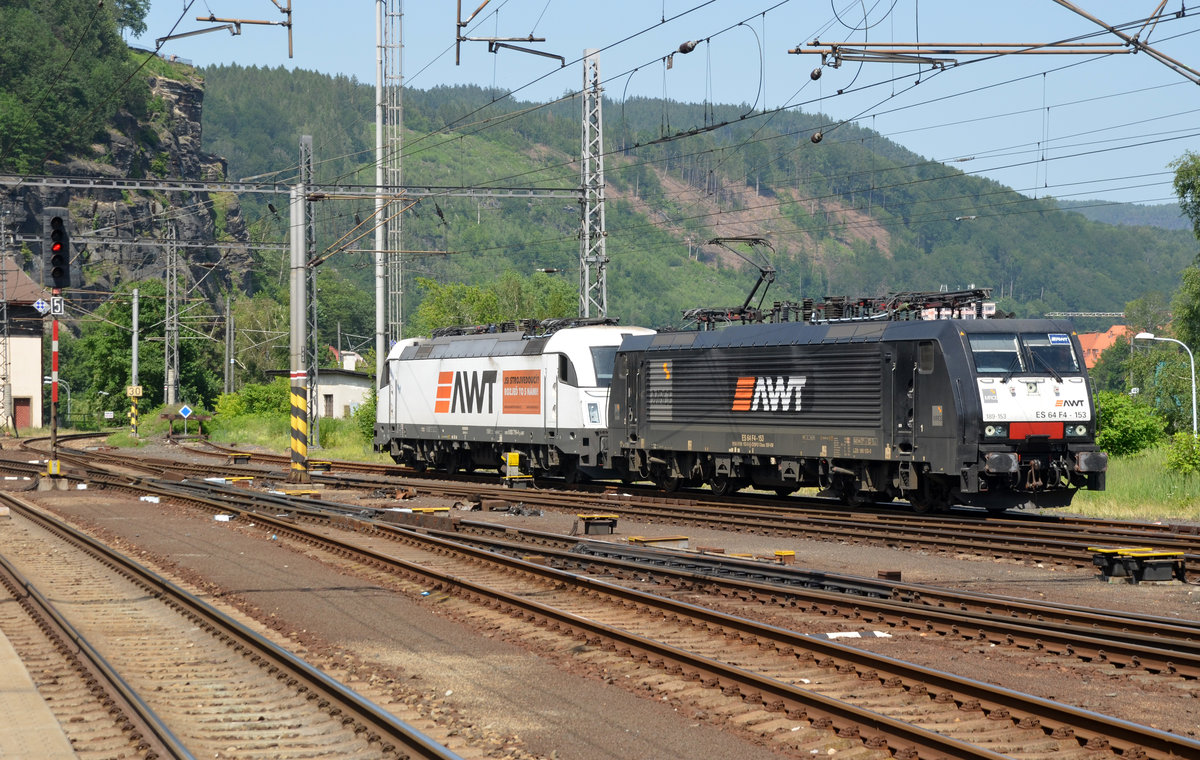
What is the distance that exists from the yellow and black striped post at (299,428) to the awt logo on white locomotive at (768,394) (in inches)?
456

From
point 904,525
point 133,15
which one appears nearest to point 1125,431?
point 904,525

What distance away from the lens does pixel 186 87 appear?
152m

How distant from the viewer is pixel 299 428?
30625 mm

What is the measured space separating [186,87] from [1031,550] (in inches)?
→ 6029

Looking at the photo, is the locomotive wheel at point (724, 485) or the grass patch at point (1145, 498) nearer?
the grass patch at point (1145, 498)

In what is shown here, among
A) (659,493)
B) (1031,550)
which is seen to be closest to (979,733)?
(1031,550)

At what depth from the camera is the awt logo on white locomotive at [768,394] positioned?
77.1 ft

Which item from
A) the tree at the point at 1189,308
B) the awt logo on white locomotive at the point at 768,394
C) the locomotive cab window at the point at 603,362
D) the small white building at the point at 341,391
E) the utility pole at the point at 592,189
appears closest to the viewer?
the awt logo on white locomotive at the point at 768,394

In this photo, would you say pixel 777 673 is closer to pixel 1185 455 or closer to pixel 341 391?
pixel 1185 455

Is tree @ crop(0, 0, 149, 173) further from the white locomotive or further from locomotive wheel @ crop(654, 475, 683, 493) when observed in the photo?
locomotive wheel @ crop(654, 475, 683, 493)

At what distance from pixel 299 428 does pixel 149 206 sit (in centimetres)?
10672

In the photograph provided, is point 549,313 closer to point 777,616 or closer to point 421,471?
point 421,471

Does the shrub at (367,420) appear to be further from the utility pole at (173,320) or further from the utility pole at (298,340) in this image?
the utility pole at (298,340)

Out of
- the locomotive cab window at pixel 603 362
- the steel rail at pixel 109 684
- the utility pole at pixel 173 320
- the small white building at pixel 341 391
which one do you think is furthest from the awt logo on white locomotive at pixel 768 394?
the small white building at pixel 341 391
